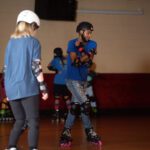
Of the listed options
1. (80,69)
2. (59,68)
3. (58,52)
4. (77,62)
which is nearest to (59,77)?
(59,68)

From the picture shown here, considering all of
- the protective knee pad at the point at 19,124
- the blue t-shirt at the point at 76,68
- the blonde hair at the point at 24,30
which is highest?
the blonde hair at the point at 24,30

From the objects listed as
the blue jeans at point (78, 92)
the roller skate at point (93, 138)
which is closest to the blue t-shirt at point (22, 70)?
the blue jeans at point (78, 92)

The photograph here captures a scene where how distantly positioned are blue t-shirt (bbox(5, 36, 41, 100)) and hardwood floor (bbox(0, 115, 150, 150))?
1144 millimetres

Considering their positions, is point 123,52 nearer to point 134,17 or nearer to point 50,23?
point 134,17

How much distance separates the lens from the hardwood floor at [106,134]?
591 cm

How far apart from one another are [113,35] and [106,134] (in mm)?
3893

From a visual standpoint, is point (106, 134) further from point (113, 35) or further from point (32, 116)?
point (113, 35)

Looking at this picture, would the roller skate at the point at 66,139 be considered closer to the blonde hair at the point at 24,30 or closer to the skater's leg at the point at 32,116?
the skater's leg at the point at 32,116

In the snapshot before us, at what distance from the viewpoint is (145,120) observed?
29.9 feet

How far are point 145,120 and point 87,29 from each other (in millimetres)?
3666

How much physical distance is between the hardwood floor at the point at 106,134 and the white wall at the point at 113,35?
142cm

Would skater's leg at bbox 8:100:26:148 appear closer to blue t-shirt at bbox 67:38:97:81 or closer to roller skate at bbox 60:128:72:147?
roller skate at bbox 60:128:72:147

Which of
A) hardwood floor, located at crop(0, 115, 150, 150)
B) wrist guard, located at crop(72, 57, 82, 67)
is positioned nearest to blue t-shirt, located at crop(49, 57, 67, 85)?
hardwood floor, located at crop(0, 115, 150, 150)

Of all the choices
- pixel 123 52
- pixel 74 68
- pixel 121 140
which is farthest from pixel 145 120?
pixel 74 68
